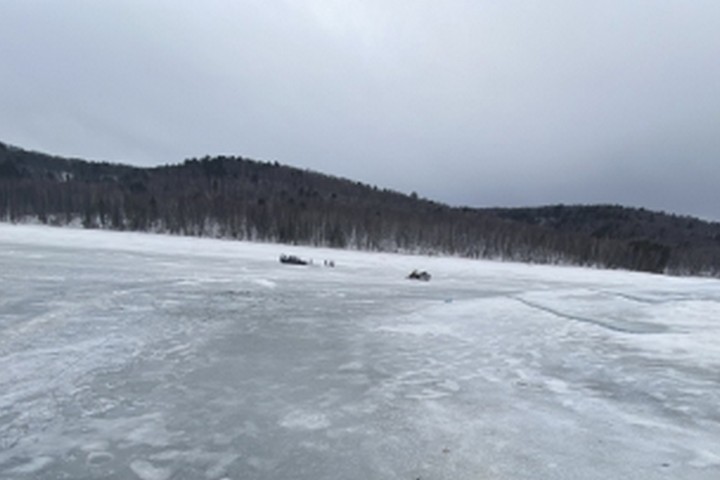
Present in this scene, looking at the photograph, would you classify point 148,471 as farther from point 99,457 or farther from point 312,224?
point 312,224

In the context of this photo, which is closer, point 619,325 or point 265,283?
point 619,325

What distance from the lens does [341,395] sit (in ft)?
15.5

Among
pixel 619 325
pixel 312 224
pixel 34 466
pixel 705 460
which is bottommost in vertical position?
pixel 34 466

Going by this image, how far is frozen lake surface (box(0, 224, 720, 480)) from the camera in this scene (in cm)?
330

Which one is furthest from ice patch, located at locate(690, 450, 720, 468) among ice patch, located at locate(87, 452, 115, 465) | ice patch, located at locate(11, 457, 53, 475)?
ice patch, located at locate(11, 457, 53, 475)

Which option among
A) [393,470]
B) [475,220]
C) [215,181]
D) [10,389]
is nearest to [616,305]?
[393,470]

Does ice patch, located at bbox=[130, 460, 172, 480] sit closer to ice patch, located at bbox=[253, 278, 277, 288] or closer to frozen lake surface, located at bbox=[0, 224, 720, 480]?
frozen lake surface, located at bbox=[0, 224, 720, 480]

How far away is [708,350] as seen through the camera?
7.22 metres

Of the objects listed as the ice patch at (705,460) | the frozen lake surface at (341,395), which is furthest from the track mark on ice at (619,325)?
the ice patch at (705,460)

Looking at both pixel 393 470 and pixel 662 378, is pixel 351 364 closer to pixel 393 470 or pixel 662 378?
pixel 393 470

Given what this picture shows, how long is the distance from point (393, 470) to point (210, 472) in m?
1.17

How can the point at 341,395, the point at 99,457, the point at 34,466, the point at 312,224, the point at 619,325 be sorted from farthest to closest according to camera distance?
the point at 312,224
the point at 619,325
the point at 341,395
the point at 99,457
the point at 34,466

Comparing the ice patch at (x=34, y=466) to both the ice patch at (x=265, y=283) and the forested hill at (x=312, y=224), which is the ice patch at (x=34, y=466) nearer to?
the ice patch at (x=265, y=283)

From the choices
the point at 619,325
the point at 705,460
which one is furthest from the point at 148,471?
the point at 619,325
